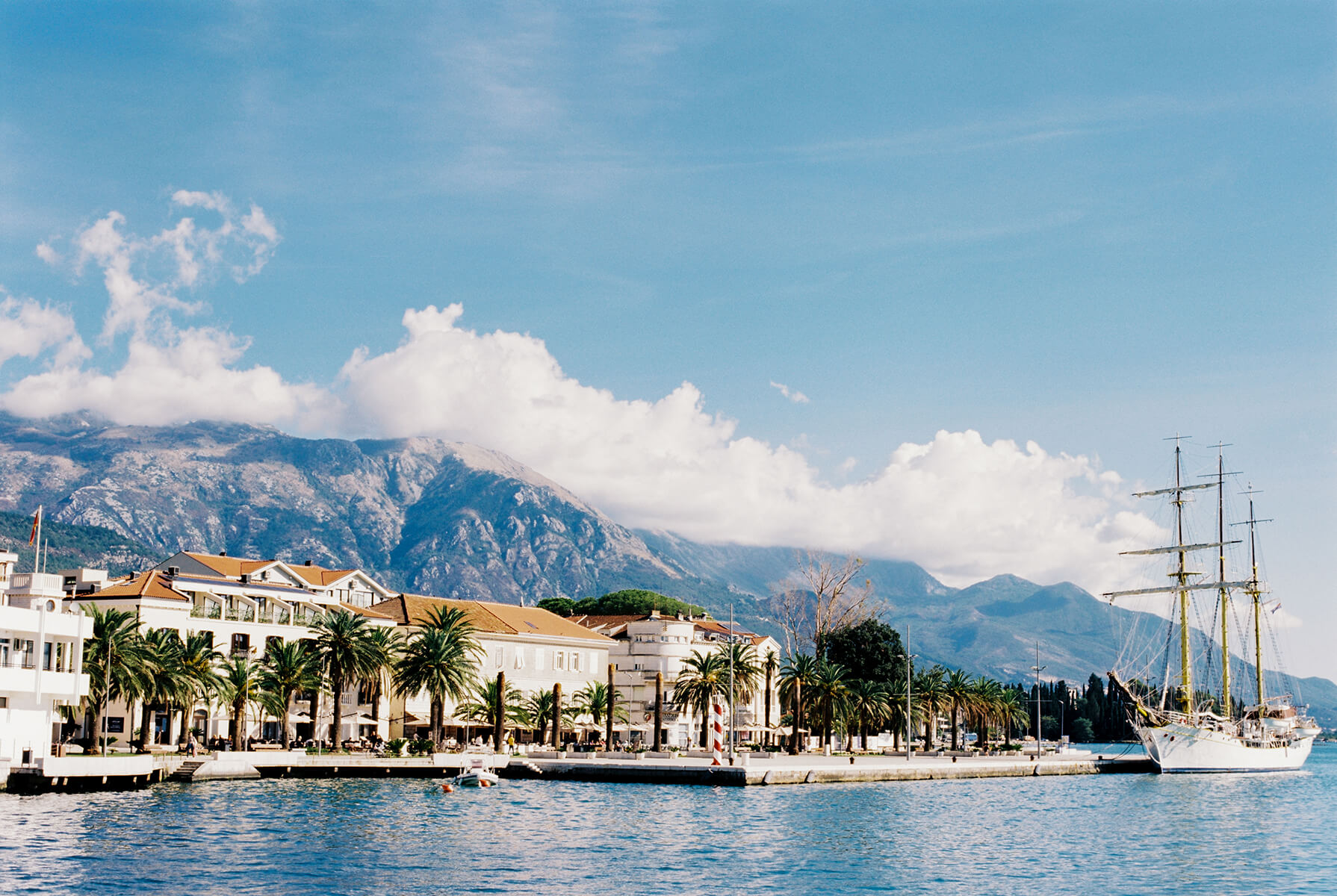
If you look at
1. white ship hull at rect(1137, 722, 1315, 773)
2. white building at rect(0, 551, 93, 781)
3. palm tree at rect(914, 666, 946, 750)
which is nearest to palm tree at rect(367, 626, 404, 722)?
white building at rect(0, 551, 93, 781)

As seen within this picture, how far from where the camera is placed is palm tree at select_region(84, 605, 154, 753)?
245 feet

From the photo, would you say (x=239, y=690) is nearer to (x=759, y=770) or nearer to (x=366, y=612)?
(x=366, y=612)

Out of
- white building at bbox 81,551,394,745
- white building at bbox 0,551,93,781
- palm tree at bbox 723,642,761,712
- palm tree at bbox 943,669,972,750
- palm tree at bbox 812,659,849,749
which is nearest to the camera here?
white building at bbox 0,551,93,781

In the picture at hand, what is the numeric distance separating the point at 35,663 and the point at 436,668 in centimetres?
2892

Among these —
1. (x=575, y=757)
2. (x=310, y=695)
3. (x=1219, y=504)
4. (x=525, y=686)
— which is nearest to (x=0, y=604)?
(x=310, y=695)

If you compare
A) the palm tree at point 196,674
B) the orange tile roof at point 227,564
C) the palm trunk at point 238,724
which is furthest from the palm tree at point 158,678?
the orange tile roof at point 227,564

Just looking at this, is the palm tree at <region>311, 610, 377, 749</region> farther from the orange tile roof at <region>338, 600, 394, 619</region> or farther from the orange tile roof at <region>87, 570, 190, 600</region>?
the orange tile roof at <region>338, 600, 394, 619</region>

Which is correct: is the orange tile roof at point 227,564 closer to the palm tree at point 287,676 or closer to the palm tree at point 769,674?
the palm tree at point 287,676

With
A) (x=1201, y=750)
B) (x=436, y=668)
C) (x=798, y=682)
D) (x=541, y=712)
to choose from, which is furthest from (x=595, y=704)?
(x=1201, y=750)

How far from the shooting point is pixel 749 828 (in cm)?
5978

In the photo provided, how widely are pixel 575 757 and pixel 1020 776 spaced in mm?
39997

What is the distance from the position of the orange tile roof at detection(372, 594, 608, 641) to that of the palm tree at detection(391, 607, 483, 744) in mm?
17883

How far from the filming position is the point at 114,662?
75.5 metres

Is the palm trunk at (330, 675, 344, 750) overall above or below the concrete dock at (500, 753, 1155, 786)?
above
